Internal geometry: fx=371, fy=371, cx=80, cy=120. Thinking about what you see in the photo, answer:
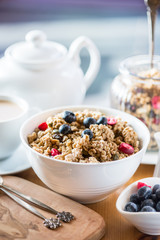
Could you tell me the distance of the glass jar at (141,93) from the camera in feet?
4.47

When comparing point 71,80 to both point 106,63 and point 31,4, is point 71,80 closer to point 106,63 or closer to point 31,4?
point 106,63

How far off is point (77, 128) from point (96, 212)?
10.7 inches

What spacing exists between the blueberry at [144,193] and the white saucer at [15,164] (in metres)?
0.43

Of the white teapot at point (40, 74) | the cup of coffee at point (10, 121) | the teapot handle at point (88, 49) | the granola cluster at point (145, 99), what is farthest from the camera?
the teapot handle at point (88, 49)

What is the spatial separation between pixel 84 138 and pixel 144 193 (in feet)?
0.74

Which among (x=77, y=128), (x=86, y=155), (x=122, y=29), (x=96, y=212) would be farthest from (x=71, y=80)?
(x=122, y=29)

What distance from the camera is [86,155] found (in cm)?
106

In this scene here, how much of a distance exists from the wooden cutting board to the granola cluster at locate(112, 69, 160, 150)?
464mm

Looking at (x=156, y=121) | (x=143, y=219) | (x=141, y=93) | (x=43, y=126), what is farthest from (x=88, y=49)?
(x=143, y=219)

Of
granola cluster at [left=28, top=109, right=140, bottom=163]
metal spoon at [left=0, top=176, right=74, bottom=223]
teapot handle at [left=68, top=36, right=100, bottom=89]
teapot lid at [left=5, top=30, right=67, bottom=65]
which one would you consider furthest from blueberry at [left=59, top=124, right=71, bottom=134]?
teapot handle at [left=68, top=36, right=100, bottom=89]

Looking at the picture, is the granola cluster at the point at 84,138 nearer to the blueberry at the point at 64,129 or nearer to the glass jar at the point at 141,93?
the blueberry at the point at 64,129

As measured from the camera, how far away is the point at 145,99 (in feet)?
4.50

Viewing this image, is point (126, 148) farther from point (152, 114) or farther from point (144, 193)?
point (152, 114)

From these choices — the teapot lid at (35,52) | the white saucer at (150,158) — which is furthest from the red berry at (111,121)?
the teapot lid at (35,52)
